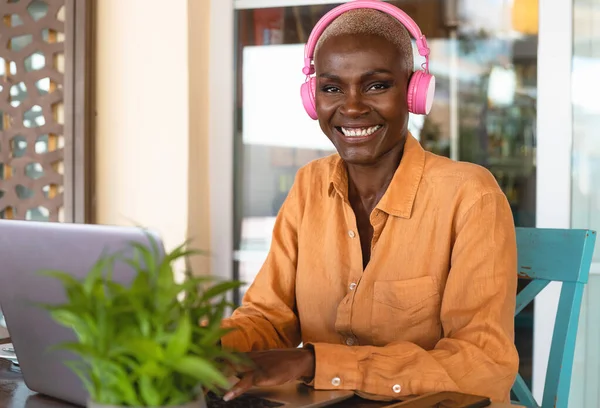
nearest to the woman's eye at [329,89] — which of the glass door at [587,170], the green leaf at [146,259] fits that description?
the green leaf at [146,259]

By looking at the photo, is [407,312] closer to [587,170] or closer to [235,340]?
[235,340]

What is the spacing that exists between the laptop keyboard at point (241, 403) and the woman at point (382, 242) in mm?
273

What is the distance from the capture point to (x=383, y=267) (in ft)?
5.30

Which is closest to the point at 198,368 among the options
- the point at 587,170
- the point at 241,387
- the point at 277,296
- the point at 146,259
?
the point at 146,259

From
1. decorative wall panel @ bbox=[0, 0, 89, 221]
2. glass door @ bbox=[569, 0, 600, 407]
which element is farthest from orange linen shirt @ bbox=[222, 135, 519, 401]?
decorative wall panel @ bbox=[0, 0, 89, 221]

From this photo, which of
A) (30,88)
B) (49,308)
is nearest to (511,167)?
(30,88)

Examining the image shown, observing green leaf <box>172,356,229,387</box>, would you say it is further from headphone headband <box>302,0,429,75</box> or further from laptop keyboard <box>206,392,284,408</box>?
headphone headband <box>302,0,429,75</box>

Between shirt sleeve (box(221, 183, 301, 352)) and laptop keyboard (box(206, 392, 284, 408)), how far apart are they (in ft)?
1.45

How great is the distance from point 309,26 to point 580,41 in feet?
3.38

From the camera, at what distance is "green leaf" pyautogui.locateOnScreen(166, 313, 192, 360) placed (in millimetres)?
714

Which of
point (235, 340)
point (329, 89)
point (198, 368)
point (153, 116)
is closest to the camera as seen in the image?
point (198, 368)

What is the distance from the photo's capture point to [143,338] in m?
0.72

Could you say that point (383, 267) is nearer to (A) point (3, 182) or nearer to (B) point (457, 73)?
(B) point (457, 73)

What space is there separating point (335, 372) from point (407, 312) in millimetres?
382
